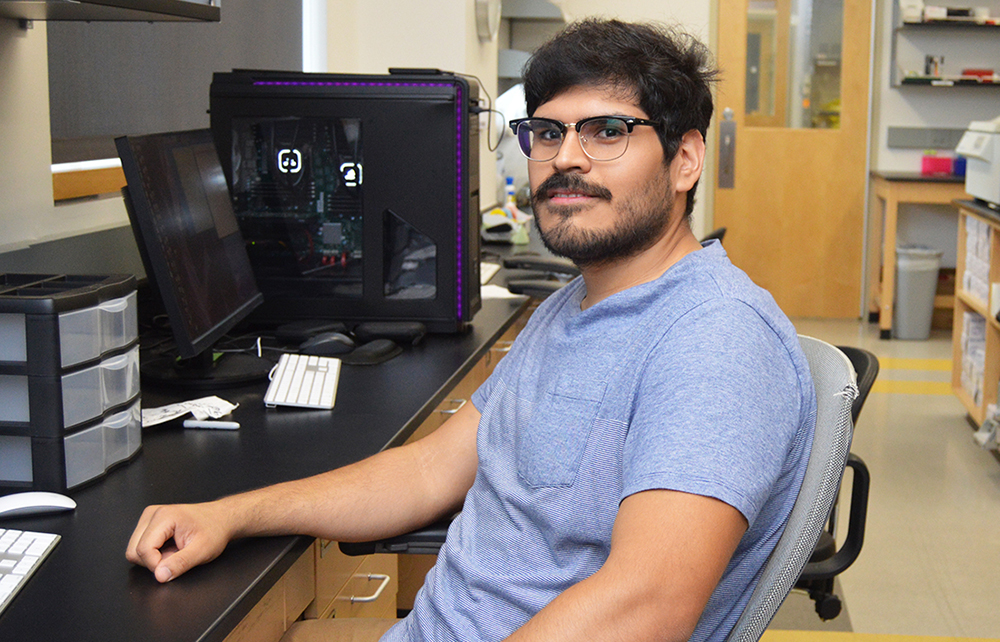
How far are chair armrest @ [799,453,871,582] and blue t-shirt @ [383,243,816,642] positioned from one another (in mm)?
687

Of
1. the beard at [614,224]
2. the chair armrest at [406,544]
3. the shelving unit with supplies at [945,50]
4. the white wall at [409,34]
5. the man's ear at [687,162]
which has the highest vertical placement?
the shelving unit with supplies at [945,50]

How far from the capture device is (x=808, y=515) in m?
1.02

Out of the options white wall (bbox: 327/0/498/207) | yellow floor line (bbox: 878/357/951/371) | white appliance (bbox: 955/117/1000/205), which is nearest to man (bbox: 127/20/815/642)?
white wall (bbox: 327/0/498/207)

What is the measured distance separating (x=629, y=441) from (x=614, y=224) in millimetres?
283

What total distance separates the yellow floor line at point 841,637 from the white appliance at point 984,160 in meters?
2.13

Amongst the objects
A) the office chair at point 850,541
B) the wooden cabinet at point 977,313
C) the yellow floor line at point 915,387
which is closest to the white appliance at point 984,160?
the wooden cabinet at point 977,313

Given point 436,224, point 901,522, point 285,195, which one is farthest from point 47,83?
point 901,522

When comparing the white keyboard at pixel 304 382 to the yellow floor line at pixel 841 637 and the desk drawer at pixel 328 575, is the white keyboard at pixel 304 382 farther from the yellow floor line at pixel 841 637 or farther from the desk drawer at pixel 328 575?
the yellow floor line at pixel 841 637

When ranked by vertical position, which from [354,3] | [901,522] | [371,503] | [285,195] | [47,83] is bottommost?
[901,522]

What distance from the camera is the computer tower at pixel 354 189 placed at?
7.02 ft

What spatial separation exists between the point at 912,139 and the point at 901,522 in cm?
358

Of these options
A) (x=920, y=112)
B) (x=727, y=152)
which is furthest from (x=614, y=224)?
(x=920, y=112)

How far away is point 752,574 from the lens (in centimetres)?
106

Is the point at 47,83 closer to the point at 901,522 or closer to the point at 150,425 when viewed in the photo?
the point at 150,425
